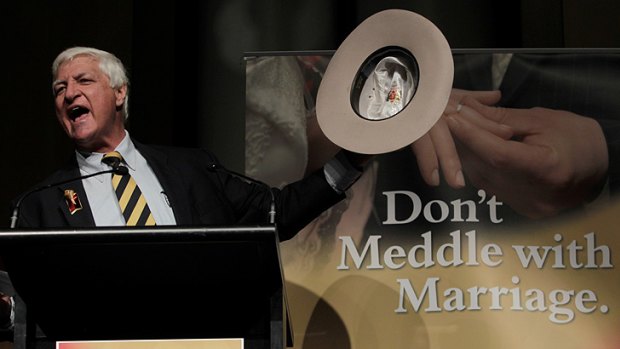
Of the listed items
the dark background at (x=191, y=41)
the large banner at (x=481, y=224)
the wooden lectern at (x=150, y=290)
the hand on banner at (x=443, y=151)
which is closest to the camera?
the wooden lectern at (x=150, y=290)

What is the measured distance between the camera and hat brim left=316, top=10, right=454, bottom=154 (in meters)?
2.07

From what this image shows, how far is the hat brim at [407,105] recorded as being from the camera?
2.07 meters

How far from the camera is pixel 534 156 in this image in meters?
3.20

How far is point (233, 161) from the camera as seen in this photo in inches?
157

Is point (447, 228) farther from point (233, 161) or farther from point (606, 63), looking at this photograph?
point (233, 161)

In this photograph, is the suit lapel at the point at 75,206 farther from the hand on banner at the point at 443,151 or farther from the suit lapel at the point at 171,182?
the hand on banner at the point at 443,151

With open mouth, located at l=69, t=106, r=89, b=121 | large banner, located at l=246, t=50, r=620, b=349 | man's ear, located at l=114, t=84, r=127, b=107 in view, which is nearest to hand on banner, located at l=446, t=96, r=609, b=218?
large banner, located at l=246, t=50, r=620, b=349

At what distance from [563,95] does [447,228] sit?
21.6 inches

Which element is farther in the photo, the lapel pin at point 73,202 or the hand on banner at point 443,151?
the hand on banner at point 443,151

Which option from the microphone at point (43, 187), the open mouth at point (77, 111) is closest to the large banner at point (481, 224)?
the open mouth at point (77, 111)

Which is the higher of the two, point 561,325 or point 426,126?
point 426,126

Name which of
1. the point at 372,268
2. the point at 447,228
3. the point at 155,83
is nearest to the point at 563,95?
the point at 447,228

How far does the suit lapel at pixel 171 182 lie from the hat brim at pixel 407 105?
13.9 inches

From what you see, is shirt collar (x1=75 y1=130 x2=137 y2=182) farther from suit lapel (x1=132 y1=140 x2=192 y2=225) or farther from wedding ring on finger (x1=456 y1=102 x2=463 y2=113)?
wedding ring on finger (x1=456 y1=102 x2=463 y2=113)
